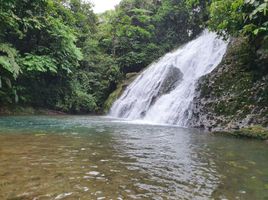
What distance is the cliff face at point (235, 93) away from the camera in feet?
26.1

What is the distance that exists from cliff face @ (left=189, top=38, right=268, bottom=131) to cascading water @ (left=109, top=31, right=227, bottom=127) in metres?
1.04

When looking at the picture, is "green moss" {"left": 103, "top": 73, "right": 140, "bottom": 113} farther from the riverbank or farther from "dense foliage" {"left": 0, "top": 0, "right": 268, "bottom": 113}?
the riverbank

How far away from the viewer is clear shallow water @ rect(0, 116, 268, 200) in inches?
110

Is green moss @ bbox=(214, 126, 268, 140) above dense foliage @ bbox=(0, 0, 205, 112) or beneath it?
beneath

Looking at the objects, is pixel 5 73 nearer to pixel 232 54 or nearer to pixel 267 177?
pixel 232 54

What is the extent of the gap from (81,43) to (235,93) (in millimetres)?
15075

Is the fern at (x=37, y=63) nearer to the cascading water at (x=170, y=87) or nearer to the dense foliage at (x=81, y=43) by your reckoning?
the dense foliage at (x=81, y=43)

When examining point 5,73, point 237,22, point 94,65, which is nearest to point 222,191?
point 237,22

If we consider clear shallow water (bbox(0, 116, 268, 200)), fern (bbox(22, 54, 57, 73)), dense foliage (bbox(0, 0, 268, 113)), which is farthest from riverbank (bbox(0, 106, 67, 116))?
clear shallow water (bbox(0, 116, 268, 200))

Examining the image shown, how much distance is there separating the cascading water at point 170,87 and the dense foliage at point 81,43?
5.47ft

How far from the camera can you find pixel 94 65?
21000 mm

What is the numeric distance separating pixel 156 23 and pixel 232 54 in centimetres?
1389

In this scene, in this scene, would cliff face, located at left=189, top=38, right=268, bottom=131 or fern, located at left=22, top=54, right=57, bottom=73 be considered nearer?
cliff face, located at left=189, top=38, right=268, bottom=131

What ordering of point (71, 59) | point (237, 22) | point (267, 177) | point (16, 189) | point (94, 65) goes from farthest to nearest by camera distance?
point (94, 65)
point (71, 59)
point (237, 22)
point (267, 177)
point (16, 189)
